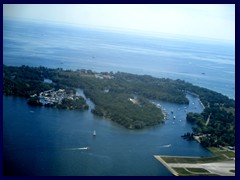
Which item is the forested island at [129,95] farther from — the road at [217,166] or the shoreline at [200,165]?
the road at [217,166]

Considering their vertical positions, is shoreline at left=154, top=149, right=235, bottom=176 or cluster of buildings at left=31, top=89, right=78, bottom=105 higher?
cluster of buildings at left=31, top=89, right=78, bottom=105

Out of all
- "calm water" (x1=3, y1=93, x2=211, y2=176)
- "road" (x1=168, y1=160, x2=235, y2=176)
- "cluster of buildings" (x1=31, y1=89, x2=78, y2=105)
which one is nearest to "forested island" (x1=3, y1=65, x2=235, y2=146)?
"cluster of buildings" (x1=31, y1=89, x2=78, y2=105)

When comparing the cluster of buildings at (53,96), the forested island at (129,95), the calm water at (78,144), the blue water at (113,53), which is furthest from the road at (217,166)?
the cluster of buildings at (53,96)

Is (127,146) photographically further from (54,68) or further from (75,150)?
(54,68)

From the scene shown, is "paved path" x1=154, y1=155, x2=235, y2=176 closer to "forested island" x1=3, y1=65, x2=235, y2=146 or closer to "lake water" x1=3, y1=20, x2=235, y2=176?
"lake water" x1=3, y1=20, x2=235, y2=176

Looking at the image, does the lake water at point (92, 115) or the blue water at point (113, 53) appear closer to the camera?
the lake water at point (92, 115)

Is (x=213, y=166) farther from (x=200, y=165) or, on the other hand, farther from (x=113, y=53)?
(x=113, y=53)

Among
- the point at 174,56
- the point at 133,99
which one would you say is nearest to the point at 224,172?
the point at 133,99

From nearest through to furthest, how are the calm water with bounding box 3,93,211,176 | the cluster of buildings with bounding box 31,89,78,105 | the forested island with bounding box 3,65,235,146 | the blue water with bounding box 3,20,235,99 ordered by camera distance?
the calm water with bounding box 3,93,211,176
the forested island with bounding box 3,65,235,146
the cluster of buildings with bounding box 31,89,78,105
the blue water with bounding box 3,20,235,99

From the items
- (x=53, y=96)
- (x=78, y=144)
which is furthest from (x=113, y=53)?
(x=78, y=144)
